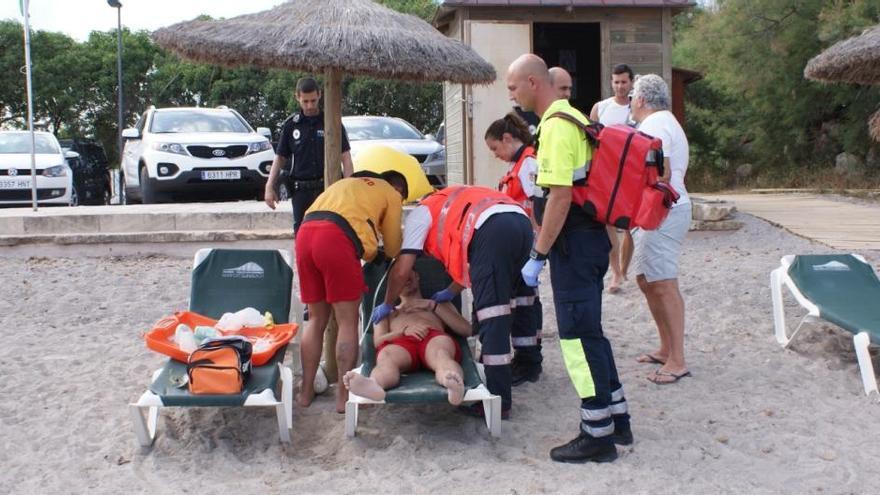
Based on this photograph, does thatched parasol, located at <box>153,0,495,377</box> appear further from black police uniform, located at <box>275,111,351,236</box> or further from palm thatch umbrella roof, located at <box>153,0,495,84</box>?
black police uniform, located at <box>275,111,351,236</box>

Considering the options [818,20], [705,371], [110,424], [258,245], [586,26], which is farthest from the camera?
[818,20]

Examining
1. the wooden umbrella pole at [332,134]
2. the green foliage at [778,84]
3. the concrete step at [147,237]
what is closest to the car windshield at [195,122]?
the concrete step at [147,237]

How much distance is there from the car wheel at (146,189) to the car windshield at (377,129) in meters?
2.91

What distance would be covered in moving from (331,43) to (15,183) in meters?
10.9

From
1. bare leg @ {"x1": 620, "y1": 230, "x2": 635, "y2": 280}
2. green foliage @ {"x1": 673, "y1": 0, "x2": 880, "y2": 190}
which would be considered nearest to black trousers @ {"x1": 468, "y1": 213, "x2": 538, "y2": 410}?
bare leg @ {"x1": 620, "y1": 230, "x2": 635, "y2": 280}

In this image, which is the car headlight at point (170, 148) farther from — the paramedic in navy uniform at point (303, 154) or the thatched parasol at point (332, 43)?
the thatched parasol at point (332, 43)

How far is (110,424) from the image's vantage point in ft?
15.4

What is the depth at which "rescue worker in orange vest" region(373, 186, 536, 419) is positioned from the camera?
4.39 meters

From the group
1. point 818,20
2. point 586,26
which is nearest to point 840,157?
point 818,20

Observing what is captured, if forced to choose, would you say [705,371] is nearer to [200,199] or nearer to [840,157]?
[200,199]

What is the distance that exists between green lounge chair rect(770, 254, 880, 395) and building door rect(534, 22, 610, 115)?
10.9 metres

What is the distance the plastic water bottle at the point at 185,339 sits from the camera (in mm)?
4712

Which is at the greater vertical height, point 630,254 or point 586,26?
point 586,26

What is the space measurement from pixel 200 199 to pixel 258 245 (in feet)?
16.2
